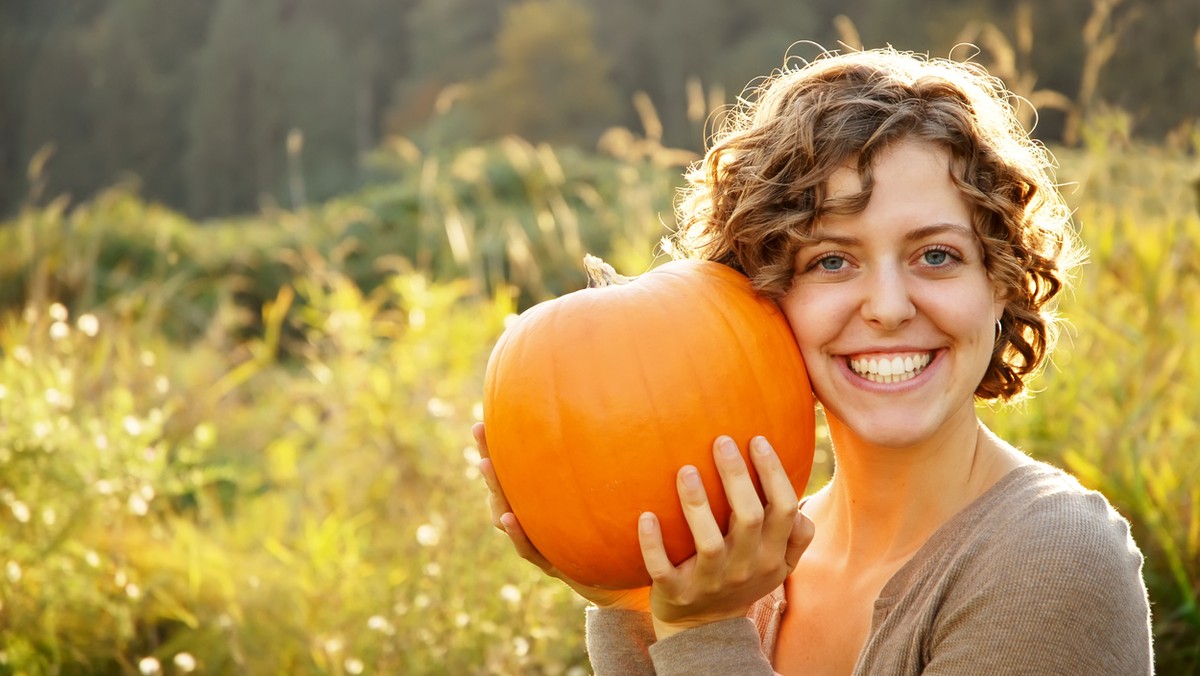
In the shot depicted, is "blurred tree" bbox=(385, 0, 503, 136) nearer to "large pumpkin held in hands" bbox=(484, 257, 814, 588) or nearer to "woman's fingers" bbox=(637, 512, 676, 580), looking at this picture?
"large pumpkin held in hands" bbox=(484, 257, 814, 588)

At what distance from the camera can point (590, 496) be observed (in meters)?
2.00

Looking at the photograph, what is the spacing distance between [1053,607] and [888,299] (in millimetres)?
560

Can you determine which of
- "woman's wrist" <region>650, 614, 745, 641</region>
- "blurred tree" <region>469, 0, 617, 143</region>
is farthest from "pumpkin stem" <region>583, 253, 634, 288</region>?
"blurred tree" <region>469, 0, 617, 143</region>

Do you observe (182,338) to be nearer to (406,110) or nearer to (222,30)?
(406,110)

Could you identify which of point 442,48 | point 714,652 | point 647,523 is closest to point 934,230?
point 647,523

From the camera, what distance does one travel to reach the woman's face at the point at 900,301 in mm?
1990

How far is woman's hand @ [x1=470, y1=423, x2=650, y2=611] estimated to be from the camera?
Result: 7.09 ft

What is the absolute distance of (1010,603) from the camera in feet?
5.85

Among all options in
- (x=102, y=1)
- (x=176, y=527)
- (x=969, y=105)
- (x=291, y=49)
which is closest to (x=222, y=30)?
(x=291, y=49)

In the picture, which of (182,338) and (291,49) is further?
(291,49)

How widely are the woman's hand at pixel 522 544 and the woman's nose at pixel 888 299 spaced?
745 millimetres

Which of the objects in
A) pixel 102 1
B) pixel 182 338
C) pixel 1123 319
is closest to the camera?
pixel 1123 319

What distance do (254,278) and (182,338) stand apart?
2.80m

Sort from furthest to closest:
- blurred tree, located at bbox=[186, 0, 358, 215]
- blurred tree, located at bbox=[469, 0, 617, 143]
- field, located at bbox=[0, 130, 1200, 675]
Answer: blurred tree, located at bbox=[186, 0, 358, 215], blurred tree, located at bbox=[469, 0, 617, 143], field, located at bbox=[0, 130, 1200, 675]
